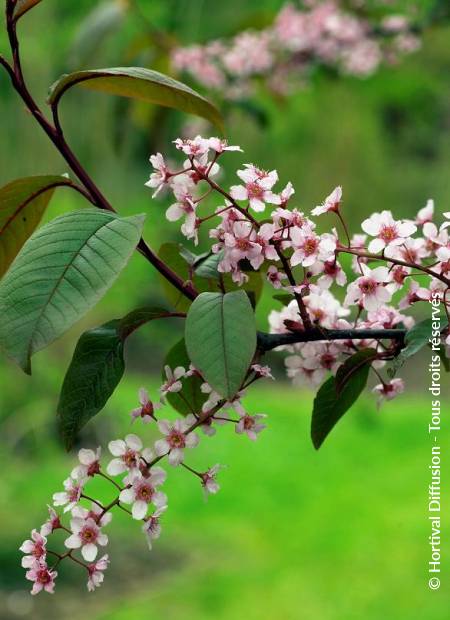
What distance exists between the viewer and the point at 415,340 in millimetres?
373

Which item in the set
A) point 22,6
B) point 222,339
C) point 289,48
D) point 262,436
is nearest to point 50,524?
point 222,339

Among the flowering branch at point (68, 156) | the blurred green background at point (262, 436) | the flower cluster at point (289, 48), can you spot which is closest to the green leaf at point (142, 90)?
the flowering branch at point (68, 156)

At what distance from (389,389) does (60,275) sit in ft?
0.57

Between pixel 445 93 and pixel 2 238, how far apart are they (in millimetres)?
5754

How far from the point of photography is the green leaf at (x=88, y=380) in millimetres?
365

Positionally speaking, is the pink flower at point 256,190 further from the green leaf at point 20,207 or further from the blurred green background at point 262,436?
the blurred green background at point 262,436

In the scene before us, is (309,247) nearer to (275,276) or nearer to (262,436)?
(275,276)

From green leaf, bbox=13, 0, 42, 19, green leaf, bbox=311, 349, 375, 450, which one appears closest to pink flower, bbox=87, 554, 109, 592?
green leaf, bbox=311, 349, 375, 450

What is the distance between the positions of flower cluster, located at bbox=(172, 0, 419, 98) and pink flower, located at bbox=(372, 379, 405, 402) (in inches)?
53.6

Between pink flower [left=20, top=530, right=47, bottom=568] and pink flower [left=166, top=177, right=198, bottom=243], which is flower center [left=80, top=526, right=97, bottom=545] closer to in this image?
pink flower [left=20, top=530, right=47, bottom=568]

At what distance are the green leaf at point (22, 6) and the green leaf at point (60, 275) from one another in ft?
0.33

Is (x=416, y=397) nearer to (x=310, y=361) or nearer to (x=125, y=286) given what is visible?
(x=125, y=286)

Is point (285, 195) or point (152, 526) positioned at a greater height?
point (285, 195)

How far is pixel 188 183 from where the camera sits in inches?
14.6
